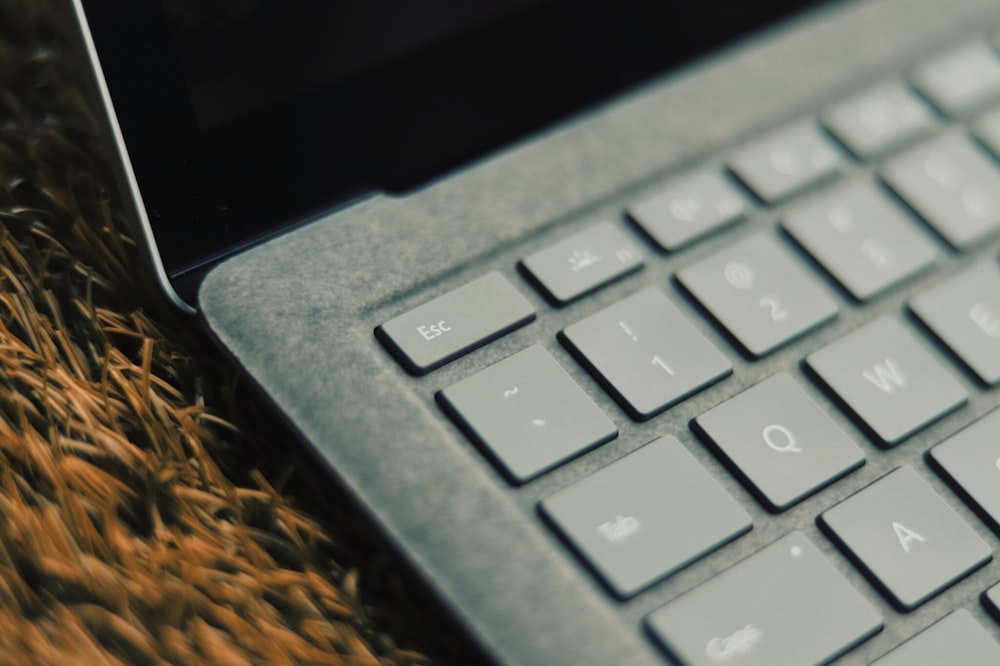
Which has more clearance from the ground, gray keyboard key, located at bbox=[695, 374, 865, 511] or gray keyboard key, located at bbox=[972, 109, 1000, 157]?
gray keyboard key, located at bbox=[972, 109, 1000, 157]

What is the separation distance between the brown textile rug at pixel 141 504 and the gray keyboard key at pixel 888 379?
0.43 feet

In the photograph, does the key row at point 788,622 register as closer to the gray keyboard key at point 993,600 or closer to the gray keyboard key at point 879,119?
the gray keyboard key at point 993,600

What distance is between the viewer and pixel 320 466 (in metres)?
0.27

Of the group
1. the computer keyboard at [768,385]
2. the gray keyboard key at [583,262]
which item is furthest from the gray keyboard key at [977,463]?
the gray keyboard key at [583,262]

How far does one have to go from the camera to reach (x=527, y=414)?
0.27 metres

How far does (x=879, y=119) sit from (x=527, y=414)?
19 centimetres

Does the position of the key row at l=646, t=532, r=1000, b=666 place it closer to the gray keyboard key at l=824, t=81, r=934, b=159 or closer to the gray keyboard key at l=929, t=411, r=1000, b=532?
the gray keyboard key at l=929, t=411, r=1000, b=532

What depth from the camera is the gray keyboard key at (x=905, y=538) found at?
0.86ft

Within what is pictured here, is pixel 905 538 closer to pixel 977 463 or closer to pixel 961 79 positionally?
pixel 977 463

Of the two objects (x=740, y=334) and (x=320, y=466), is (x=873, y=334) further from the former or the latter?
(x=320, y=466)

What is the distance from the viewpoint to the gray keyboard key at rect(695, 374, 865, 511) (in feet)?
0.89

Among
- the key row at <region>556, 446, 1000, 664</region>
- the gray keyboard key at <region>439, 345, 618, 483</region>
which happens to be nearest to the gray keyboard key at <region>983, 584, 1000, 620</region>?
the key row at <region>556, 446, 1000, 664</region>

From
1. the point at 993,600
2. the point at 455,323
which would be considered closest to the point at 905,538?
the point at 993,600

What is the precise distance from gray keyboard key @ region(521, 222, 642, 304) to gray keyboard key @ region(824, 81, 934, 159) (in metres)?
0.10
